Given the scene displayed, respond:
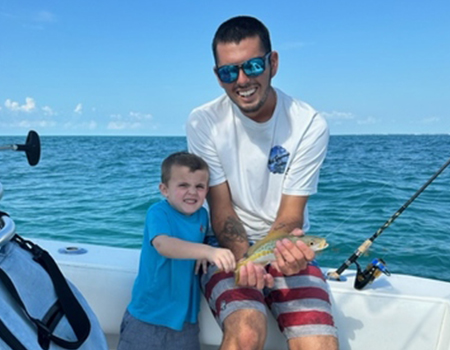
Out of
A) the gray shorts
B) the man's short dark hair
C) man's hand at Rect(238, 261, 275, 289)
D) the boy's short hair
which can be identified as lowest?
the gray shorts

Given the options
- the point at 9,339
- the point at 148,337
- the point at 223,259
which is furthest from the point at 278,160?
the point at 9,339

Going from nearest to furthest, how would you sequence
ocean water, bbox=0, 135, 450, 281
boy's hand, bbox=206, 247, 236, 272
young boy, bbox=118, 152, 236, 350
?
boy's hand, bbox=206, 247, 236, 272 < young boy, bbox=118, 152, 236, 350 < ocean water, bbox=0, 135, 450, 281

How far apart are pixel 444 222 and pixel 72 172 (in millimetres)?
12636

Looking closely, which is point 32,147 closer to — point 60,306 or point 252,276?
point 60,306

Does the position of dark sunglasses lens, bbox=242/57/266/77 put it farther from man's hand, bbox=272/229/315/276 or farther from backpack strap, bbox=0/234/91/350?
backpack strap, bbox=0/234/91/350

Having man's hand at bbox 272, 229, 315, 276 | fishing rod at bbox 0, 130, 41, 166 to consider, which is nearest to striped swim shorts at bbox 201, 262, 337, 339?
man's hand at bbox 272, 229, 315, 276

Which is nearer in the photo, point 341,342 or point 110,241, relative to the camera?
point 341,342

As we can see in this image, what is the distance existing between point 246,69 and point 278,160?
544 mm

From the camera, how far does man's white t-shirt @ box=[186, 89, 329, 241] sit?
2.68m

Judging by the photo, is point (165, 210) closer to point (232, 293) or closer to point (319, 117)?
point (232, 293)

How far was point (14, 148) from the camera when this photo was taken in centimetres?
152

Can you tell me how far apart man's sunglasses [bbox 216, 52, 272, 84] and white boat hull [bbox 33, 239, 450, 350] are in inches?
43.8

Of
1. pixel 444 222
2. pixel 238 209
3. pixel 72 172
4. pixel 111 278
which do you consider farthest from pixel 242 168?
pixel 72 172

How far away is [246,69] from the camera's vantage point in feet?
8.05
